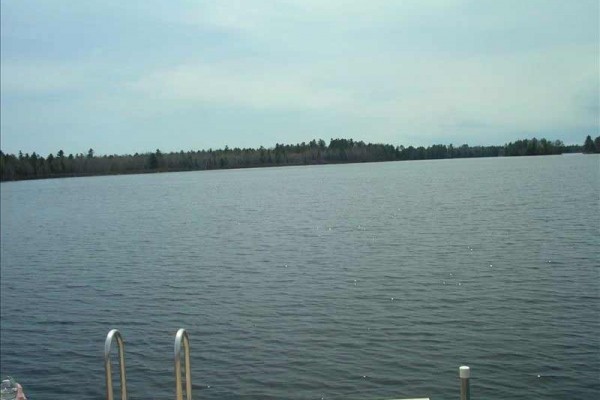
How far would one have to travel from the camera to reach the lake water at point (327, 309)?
10.8 metres

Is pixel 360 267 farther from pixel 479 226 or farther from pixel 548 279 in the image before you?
pixel 479 226

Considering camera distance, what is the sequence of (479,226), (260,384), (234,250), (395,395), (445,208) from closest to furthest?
(395,395) < (260,384) < (234,250) < (479,226) < (445,208)

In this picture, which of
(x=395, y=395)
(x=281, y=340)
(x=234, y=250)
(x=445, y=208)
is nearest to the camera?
(x=395, y=395)

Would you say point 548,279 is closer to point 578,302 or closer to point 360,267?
point 578,302

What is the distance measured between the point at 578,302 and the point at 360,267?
704cm

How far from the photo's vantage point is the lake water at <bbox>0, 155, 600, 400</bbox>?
35.4 ft

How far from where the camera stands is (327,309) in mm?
14797

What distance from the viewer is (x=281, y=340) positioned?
41.9 feet

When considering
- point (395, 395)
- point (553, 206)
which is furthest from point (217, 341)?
point (553, 206)

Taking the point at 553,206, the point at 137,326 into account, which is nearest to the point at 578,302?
the point at 137,326

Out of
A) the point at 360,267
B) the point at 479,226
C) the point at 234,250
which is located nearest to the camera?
the point at 360,267

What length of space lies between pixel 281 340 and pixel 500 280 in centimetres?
674

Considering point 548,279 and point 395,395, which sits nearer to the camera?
point 395,395

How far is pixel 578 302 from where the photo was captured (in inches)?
550
